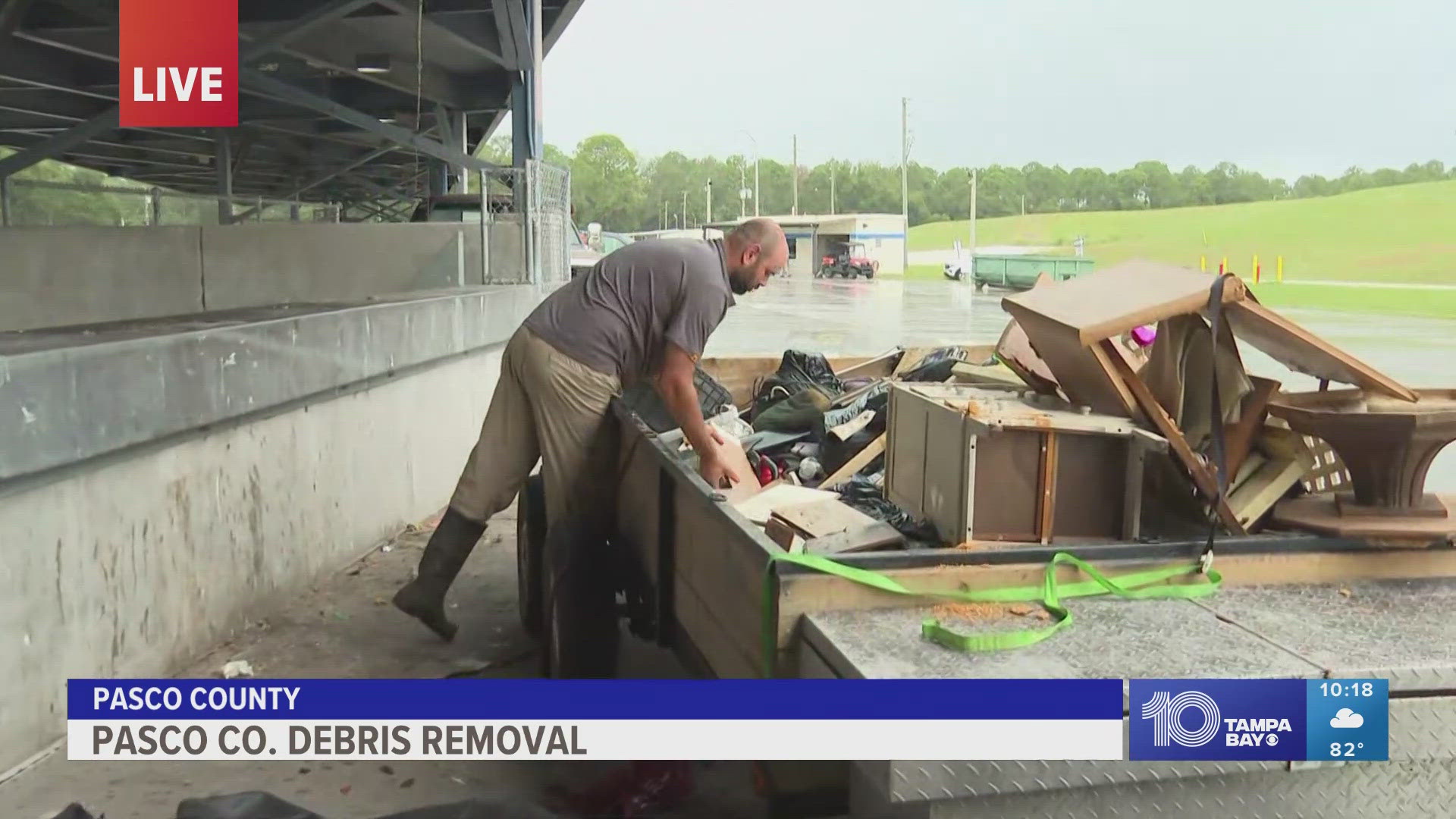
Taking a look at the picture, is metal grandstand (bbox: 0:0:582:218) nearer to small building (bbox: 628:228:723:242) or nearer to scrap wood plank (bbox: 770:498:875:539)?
small building (bbox: 628:228:723:242)

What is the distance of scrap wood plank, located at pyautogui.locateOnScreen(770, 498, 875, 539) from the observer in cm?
289

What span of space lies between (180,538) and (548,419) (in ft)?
4.93

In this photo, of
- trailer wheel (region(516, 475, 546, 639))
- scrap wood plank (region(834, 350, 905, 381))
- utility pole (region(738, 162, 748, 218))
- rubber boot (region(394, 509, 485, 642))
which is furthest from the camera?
utility pole (region(738, 162, 748, 218))

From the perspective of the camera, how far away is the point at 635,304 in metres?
4.51

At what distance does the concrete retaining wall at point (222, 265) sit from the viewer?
10.9 meters

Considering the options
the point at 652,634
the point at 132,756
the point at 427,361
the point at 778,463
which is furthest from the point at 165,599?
the point at 427,361

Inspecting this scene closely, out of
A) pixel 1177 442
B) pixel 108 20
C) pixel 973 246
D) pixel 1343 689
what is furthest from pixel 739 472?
pixel 973 246

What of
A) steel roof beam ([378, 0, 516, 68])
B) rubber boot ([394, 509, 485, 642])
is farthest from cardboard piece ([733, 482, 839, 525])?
steel roof beam ([378, 0, 516, 68])

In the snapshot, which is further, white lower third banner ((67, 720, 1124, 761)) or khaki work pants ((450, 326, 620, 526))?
khaki work pants ((450, 326, 620, 526))

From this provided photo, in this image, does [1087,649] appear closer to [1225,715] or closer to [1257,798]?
[1225,715]

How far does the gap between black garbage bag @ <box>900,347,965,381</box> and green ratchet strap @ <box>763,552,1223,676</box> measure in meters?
2.36

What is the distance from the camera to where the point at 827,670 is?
2201mm

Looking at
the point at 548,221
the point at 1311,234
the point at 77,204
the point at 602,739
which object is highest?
the point at 1311,234

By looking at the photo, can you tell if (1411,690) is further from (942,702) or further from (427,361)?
(427,361)
